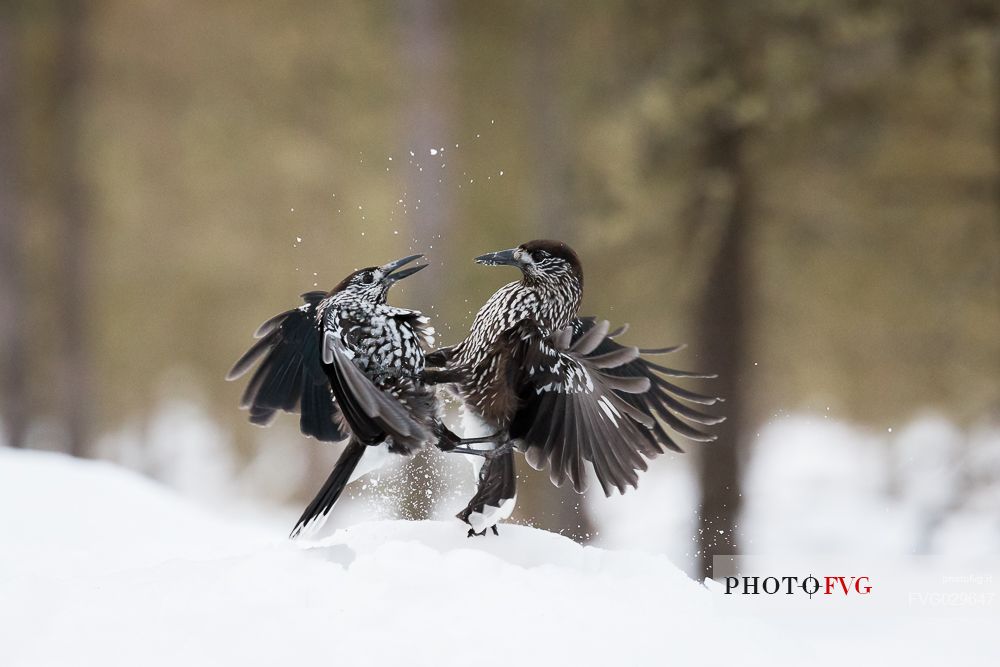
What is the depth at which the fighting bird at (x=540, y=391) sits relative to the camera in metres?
3.25

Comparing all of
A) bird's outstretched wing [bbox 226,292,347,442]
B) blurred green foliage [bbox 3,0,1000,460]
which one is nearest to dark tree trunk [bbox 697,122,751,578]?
blurred green foliage [bbox 3,0,1000,460]

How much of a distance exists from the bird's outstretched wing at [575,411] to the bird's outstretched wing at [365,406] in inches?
16.8

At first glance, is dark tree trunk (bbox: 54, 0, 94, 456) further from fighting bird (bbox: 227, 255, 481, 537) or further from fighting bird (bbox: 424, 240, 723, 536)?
fighting bird (bbox: 424, 240, 723, 536)

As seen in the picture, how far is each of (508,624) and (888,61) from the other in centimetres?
476

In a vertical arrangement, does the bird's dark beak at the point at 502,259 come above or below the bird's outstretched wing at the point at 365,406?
above

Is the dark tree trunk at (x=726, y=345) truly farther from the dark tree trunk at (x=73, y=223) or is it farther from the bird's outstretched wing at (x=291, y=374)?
the dark tree trunk at (x=73, y=223)

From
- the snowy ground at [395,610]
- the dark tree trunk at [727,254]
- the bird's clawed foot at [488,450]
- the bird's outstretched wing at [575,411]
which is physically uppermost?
the dark tree trunk at [727,254]

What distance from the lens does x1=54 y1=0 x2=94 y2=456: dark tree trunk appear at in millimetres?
9336

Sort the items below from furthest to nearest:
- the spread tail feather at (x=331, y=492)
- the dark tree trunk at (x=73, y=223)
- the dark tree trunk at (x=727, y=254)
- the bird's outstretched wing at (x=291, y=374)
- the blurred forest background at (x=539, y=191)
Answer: the dark tree trunk at (x=73, y=223), the blurred forest background at (x=539, y=191), the dark tree trunk at (x=727, y=254), the bird's outstretched wing at (x=291, y=374), the spread tail feather at (x=331, y=492)

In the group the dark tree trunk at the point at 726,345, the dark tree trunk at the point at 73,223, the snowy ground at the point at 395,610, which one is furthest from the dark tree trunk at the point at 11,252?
the dark tree trunk at the point at 726,345

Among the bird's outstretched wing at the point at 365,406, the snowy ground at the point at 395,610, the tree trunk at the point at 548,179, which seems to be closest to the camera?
the snowy ground at the point at 395,610

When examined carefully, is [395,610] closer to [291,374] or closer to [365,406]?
[365,406]

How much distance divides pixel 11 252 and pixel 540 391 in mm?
6882

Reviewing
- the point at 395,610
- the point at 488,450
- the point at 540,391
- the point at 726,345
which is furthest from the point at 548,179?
the point at 395,610
